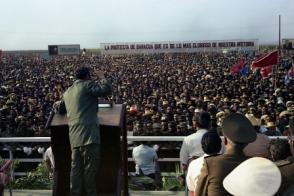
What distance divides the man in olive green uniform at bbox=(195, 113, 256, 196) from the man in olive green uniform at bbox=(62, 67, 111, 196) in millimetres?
1691

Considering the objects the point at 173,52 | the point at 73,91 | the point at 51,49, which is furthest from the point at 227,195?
the point at 51,49

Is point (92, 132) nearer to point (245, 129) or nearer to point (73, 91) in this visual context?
point (73, 91)

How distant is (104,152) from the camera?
5.28 meters

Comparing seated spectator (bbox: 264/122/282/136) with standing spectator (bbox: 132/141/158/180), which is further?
seated spectator (bbox: 264/122/282/136)

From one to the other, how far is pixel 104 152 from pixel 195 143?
0.96 meters

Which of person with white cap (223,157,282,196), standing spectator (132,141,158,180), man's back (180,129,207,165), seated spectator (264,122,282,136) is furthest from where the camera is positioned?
seated spectator (264,122,282,136)

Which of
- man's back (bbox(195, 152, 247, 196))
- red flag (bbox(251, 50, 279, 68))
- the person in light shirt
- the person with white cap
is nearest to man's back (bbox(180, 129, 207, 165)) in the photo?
the person in light shirt

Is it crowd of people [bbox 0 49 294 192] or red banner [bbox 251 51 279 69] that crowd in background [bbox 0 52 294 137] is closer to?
crowd of people [bbox 0 49 294 192]

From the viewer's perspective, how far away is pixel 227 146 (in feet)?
11.1

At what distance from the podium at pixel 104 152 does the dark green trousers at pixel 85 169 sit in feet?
1.13

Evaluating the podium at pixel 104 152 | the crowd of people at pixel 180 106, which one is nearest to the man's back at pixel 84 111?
the podium at pixel 104 152

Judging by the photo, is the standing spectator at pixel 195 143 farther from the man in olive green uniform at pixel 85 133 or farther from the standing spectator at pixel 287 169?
the standing spectator at pixel 287 169

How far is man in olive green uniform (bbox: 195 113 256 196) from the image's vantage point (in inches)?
126

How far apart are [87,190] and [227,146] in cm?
194
